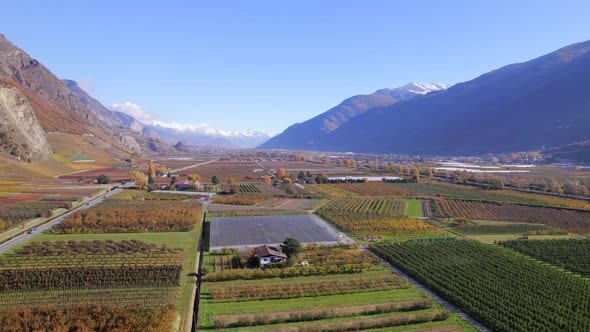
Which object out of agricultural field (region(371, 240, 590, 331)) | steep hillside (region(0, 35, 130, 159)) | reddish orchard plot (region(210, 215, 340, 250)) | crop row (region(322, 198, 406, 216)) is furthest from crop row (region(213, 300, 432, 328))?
steep hillside (region(0, 35, 130, 159))

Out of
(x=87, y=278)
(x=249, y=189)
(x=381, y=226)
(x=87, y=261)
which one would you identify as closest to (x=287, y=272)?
(x=87, y=278)

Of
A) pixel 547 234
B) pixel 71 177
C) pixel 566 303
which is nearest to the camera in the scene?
pixel 566 303

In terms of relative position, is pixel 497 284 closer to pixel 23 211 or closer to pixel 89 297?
pixel 89 297

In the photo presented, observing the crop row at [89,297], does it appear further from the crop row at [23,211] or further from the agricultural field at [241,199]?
the agricultural field at [241,199]

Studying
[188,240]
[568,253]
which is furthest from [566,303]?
[188,240]

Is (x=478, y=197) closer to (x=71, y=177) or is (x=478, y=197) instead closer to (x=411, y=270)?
(x=411, y=270)

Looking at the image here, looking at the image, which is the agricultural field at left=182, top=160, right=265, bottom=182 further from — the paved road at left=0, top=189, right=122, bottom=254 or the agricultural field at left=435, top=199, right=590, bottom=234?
the agricultural field at left=435, top=199, right=590, bottom=234
